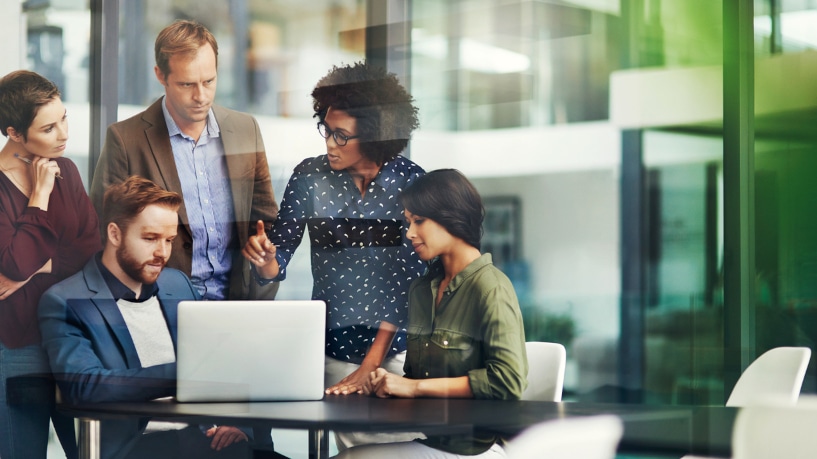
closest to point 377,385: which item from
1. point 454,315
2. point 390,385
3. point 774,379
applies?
point 390,385

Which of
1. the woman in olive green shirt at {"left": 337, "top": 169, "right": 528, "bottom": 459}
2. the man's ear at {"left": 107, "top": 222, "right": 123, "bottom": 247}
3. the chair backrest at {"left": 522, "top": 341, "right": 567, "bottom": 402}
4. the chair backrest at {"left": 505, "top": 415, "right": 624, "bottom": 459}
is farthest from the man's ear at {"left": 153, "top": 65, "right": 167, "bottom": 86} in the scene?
the chair backrest at {"left": 505, "top": 415, "right": 624, "bottom": 459}

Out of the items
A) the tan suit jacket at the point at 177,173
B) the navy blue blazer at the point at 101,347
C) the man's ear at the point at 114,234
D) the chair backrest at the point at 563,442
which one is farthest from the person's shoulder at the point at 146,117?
the chair backrest at the point at 563,442

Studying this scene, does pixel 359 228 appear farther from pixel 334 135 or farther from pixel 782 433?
pixel 782 433

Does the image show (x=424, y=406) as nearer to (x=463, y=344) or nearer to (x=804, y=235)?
(x=463, y=344)

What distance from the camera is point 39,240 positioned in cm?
363

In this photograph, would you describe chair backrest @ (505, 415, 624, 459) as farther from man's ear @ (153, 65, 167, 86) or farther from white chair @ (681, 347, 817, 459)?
man's ear @ (153, 65, 167, 86)

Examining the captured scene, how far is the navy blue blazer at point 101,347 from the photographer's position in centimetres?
309

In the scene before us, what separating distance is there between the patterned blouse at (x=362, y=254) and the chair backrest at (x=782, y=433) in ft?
4.53

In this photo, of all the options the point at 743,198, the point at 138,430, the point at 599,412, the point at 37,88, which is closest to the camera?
the point at 599,412

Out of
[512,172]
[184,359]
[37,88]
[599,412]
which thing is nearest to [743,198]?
[512,172]

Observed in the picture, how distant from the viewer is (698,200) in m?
3.50

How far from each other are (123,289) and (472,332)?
1443 millimetres

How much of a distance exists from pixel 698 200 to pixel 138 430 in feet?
7.91

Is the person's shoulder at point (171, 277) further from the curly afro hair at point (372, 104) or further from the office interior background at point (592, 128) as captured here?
the curly afro hair at point (372, 104)
